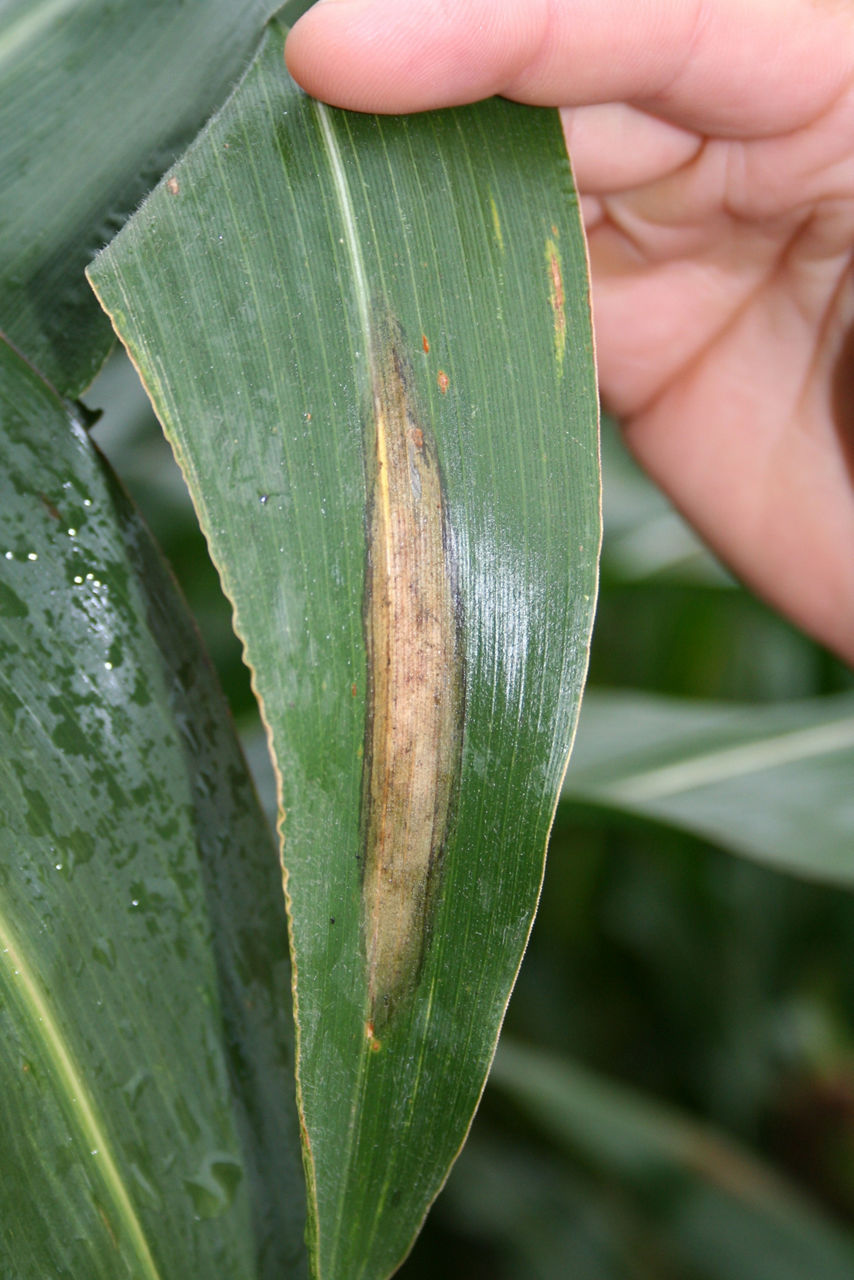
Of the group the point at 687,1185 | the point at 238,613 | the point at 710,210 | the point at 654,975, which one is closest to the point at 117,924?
the point at 238,613

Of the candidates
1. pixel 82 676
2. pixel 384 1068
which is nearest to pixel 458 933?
pixel 384 1068

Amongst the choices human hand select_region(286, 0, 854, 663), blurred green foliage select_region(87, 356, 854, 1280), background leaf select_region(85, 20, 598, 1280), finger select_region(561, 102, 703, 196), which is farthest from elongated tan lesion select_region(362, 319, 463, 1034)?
blurred green foliage select_region(87, 356, 854, 1280)

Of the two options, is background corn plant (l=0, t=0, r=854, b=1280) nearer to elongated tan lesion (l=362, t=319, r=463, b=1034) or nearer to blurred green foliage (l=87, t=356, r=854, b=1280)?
elongated tan lesion (l=362, t=319, r=463, b=1034)

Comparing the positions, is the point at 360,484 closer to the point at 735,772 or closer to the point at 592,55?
the point at 592,55

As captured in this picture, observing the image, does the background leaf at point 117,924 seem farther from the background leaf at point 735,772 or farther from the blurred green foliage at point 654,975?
the blurred green foliage at point 654,975

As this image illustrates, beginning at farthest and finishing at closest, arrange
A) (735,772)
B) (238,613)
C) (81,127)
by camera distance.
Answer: (735,772)
(81,127)
(238,613)
